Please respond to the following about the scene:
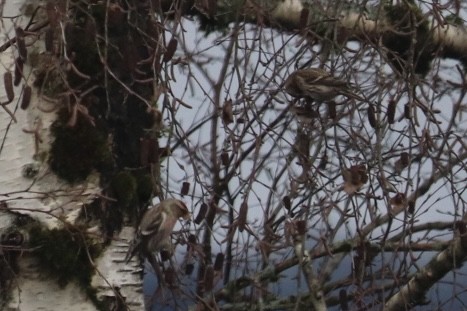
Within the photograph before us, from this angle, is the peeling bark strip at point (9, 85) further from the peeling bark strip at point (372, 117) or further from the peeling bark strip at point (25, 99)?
the peeling bark strip at point (372, 117)

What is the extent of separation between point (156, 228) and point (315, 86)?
0.69 meters

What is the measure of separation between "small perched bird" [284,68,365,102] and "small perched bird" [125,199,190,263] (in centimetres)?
48

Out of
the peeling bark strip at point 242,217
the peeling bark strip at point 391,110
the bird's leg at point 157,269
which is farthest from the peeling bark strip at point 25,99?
the peeling bark strip at point 391,110

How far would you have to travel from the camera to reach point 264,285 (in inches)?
171

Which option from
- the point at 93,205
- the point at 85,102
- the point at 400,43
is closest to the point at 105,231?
the point at 93,205

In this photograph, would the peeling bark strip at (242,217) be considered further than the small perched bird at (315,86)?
No

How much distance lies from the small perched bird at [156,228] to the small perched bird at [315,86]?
1.57 ft

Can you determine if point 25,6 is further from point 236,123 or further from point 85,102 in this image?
point 236,123

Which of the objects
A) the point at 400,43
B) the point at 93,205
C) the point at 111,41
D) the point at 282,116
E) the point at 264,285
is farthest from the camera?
the point at 264,285

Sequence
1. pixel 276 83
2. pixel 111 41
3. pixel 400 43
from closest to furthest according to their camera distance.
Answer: pixel 111 41 < pixel 276 83 < pixel 400 43

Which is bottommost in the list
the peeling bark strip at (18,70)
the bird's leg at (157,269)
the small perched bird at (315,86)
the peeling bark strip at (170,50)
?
the bird's leg at (157,269)

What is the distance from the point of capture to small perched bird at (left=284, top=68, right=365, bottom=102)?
3057 millimetres

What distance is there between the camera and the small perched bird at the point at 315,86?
3.06m

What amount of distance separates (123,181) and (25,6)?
0.48 meters
